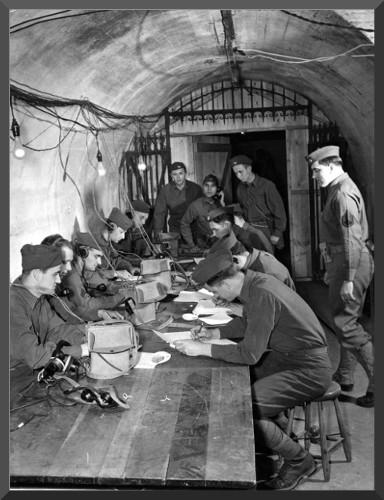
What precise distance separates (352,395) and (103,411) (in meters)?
2.16

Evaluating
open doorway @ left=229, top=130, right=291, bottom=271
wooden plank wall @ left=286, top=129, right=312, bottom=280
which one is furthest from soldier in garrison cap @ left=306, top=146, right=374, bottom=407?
open doorway @ left=229, top=130, right=291, bottom=271

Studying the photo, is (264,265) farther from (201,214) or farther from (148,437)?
(201,214)

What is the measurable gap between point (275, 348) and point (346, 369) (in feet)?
3.79

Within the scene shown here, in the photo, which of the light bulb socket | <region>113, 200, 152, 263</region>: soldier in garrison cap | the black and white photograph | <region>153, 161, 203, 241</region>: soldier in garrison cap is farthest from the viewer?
<region>153, 161, 203, 241</region>: soldier in garrison cap

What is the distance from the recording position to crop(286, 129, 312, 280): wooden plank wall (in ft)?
16.5

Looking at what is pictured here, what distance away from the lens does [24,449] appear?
2070mm

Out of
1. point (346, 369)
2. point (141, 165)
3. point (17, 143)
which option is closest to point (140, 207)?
point (141, 165)

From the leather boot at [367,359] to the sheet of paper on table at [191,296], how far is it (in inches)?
48.8

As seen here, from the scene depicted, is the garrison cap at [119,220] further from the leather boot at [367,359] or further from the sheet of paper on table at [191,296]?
the leather boot at [367,359]

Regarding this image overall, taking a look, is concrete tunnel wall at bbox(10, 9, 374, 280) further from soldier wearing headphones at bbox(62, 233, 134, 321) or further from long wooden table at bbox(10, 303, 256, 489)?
long wooden table at bbox(10, 303, 256, 489)

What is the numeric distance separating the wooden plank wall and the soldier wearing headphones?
1.66m

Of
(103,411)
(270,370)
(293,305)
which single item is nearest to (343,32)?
(293,305)

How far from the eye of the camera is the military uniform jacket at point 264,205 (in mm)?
5662

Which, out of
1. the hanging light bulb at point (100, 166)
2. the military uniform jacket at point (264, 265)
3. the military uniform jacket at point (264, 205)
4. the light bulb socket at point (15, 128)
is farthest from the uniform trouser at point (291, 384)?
the hanging light bulb at point (100, 166)
